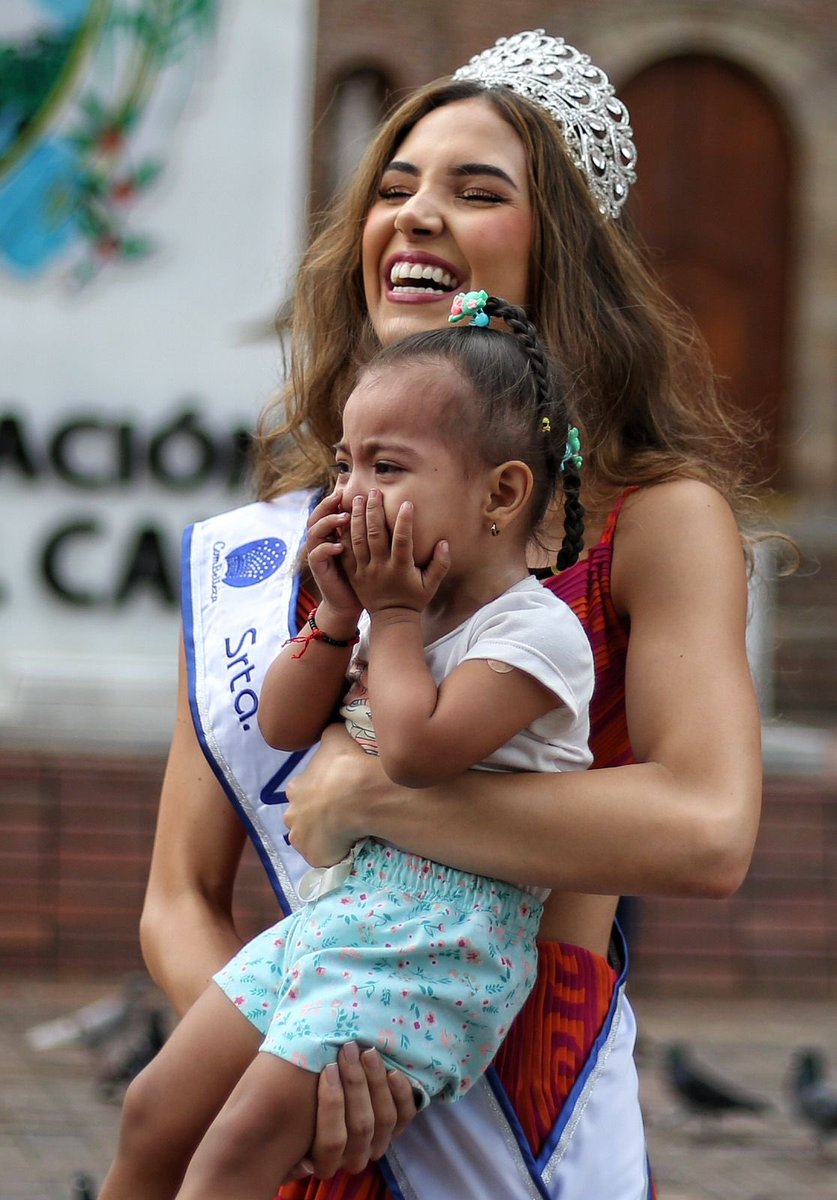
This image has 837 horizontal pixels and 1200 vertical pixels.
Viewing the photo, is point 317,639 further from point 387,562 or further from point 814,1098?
point 814,1098

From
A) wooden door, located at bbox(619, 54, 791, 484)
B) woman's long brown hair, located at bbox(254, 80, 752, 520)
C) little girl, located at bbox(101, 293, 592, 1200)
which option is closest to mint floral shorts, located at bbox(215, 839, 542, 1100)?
little girl, located at bbox(101, 293, 592, 1200)

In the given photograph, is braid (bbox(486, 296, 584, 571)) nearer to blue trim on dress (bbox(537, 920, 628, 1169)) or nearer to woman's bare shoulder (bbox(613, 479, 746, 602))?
woman's bare shoulder (bbox(613, 479, 746, 602))

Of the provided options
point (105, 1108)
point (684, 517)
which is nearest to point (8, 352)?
point (105, 1108)

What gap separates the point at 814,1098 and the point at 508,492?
13.3 feet

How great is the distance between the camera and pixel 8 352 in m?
7.21

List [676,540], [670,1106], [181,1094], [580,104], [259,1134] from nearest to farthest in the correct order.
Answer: [259,1134], [181,1094], [676,540], [580,104], [670,1106]

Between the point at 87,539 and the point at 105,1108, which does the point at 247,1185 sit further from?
the point at 87,539

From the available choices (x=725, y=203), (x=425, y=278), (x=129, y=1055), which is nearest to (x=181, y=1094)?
(x=425, y=278)

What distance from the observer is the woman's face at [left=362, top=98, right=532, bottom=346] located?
2506 millimetres

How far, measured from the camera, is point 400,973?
1954mm

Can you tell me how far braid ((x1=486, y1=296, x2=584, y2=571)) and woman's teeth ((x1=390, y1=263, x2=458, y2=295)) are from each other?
0.27 m

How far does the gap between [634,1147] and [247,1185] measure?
574 mm

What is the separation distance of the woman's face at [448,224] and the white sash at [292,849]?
0.36 m

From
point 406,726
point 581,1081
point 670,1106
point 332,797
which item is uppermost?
point 406,726
